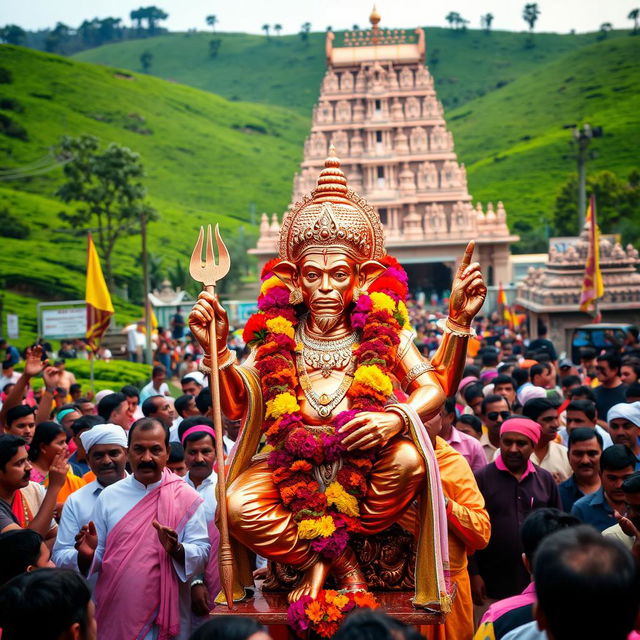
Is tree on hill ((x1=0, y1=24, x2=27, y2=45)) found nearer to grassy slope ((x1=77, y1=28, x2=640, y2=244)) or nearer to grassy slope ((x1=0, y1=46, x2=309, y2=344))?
grassy slope ((x1=77, y1=28, x2=640, y2=244))

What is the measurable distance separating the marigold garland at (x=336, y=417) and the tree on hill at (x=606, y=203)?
43.9 m

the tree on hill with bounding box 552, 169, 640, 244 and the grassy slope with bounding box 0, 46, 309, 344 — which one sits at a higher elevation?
the grassy slope with bounding box 0, 46, 309, 344

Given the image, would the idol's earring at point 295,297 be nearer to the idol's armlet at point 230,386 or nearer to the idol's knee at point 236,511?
the idol's armlet at point 230,386

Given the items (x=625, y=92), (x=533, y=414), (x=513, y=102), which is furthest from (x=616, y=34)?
(x=533, y=414)

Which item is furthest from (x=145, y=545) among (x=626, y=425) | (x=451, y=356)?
(x=626, y=425)

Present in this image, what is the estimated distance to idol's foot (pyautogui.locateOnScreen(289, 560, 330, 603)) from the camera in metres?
4.94

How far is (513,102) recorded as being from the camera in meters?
92.4

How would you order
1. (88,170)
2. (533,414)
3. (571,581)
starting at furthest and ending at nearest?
(88,170), (533,414), (571,581)

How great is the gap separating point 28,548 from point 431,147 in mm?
43691

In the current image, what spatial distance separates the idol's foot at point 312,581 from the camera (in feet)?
16.2

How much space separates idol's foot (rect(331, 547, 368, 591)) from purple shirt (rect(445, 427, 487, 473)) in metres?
1.83

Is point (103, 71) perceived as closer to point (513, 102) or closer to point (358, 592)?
point (513, 102)

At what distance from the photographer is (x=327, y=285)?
219 inches

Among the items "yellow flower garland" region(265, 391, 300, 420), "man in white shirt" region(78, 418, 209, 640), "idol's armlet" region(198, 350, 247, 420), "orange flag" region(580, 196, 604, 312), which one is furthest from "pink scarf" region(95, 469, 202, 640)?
"orange flag" region(580, 196, 604, 312)
